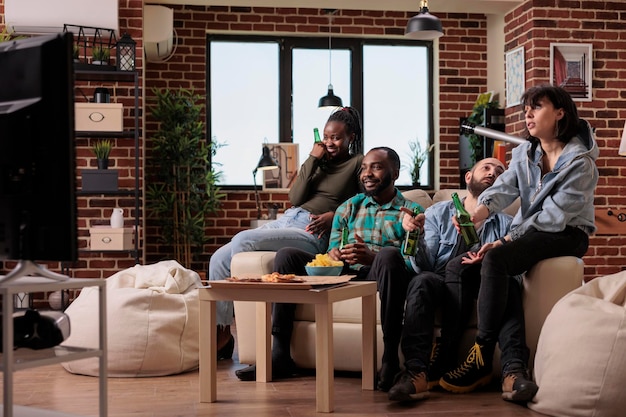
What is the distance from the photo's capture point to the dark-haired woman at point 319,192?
4160 millimetres

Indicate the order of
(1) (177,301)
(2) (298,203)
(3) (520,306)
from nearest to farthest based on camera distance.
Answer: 1. (3) (520,306)
2. (1) (177,301)
3. (2) (298,203)

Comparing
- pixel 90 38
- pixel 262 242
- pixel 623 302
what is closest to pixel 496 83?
pixel 90 38

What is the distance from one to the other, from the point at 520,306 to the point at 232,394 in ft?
3.83

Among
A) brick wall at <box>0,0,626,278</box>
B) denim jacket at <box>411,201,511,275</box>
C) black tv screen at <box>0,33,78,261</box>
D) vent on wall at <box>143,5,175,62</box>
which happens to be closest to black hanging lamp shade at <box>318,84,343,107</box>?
brick wall at <box>0,0,626,278</box>

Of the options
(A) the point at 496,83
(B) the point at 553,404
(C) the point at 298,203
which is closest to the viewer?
(B) the point at 553,404

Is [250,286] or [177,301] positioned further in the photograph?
[177,301]

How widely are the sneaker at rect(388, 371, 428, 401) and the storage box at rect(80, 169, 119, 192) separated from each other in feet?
11.2

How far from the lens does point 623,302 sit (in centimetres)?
312

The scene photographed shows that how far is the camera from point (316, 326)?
9.94ft

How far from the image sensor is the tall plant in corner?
24.1 feet

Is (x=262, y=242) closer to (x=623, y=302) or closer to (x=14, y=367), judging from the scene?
(x=623, y=302)

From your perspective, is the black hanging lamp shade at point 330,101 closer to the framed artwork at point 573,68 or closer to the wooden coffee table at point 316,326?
the framed artwork at point 573,68

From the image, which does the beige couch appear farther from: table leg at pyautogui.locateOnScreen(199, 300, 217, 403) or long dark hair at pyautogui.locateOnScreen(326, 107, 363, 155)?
long dark hair at pyautogui.locateOnScreen(326, 107, 363, 155)

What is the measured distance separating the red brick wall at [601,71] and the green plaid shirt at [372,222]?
303 centimetres
